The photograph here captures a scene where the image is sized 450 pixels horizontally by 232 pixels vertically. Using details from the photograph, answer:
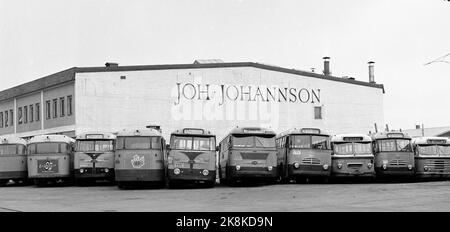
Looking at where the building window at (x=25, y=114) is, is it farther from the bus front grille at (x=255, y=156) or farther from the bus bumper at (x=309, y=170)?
the bus bumper at (x=309, y=170)

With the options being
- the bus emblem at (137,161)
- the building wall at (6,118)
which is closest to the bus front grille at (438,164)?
the bus emblem at (137,161)

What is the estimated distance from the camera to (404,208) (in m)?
16.7

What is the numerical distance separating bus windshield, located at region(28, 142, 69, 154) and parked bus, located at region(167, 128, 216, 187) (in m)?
7.69

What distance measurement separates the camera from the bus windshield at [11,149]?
117 feet

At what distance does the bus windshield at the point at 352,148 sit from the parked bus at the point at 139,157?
8.55m

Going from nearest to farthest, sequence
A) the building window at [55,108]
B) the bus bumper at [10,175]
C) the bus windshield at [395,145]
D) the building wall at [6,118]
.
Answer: the bus windshield at [395,145], the bus bumper at [10,175], the building window at [55,108], the building wall at [6,118]

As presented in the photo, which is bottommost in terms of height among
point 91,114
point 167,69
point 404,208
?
point 404,208

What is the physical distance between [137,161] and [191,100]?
86.1 ft

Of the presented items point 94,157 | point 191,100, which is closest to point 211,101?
point 191,100

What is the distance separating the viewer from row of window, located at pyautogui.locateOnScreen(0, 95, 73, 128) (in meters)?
53.8
